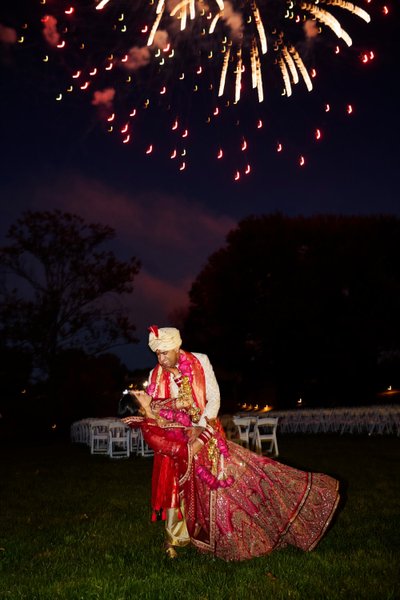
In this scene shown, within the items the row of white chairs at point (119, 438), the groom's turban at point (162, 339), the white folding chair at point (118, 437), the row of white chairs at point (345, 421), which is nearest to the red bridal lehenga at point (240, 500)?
the groom's turban at point (162, 339)

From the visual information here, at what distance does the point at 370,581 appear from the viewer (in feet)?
13.9

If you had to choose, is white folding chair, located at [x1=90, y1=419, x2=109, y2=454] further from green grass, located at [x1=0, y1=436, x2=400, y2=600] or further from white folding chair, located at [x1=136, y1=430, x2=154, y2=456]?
green grass, located at [x1=0, y1=436, x2=400, y2=600]

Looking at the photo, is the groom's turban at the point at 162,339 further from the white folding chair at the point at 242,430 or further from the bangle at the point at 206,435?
the white folding chair at the point at 242,430

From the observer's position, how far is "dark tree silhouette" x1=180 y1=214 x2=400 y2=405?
30.0m

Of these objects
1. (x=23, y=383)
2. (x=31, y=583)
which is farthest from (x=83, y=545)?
(x=23, y=383)

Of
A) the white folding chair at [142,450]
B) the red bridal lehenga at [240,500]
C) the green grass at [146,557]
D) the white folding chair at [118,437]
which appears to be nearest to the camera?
the green grass at [146,557]

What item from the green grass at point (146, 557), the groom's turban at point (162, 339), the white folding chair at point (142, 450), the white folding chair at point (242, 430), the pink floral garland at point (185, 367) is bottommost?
the white folding chair at point (142, 450)

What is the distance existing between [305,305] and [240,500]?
25.9m

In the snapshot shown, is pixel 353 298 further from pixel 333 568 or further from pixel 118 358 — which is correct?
pixel 333 568

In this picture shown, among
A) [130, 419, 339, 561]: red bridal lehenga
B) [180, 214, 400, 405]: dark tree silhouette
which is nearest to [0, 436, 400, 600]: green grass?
[130, 419, 339, 561]: red bridal lehenga

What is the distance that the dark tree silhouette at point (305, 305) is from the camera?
30.0 metres

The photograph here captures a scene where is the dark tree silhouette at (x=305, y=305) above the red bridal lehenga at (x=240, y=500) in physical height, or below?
above

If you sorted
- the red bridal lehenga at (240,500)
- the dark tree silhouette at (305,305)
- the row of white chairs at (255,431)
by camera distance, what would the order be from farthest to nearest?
the dark tree silhouette at (305,305) < the row of white chairs at (255,431) < the red bridal lehenga at (240,500)

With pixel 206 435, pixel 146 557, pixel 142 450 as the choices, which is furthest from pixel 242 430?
pixel 206 435
